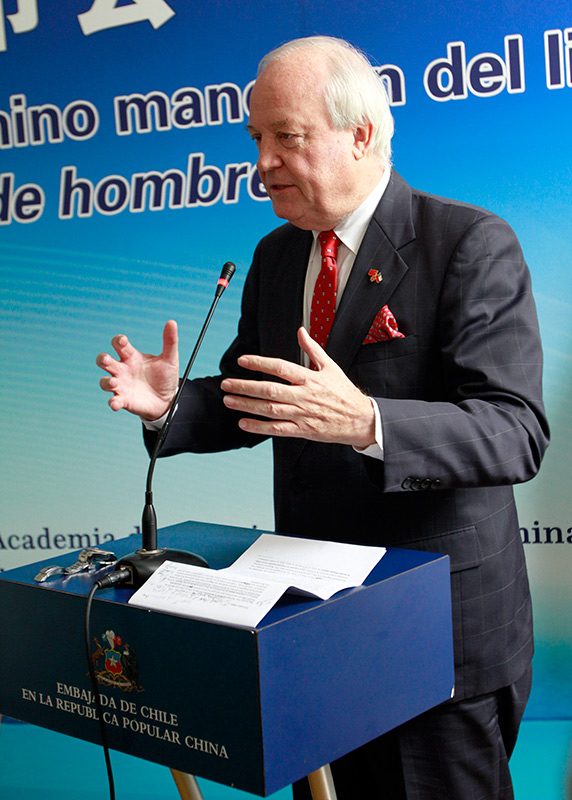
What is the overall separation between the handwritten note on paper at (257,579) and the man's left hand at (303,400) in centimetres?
17

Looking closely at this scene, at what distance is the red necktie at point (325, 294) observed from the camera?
1646 mm

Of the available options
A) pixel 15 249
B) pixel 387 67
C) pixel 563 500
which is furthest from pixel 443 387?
pixel 15 249

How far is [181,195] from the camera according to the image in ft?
9.79

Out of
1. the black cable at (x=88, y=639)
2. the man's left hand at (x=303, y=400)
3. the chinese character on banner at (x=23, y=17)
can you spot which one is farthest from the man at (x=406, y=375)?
the chinese character on banner at (x=23, y=17)

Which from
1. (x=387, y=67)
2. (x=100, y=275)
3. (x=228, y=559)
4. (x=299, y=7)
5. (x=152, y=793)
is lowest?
(x=152, y=793)

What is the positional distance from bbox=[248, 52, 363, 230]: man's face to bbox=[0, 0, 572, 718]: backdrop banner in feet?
3.89

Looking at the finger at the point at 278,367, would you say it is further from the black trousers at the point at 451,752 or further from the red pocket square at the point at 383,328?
the black trousers at the point at 451,752

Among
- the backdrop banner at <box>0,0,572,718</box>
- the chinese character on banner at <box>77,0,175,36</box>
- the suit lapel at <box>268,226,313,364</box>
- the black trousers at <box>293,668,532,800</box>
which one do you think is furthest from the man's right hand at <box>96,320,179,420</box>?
the chinese character on banner at <box>77,0,175,36</box>

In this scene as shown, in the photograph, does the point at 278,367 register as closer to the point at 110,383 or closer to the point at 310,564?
the point at 310,564

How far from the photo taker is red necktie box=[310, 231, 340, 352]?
1.65 metres

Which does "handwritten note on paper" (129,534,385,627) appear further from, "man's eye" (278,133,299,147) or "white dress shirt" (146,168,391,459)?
"man's eye" (278,133,299,147)

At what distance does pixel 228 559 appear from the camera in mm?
1280

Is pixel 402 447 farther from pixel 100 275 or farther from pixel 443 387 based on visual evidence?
pixel 100 275

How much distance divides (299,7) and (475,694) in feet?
7.27
